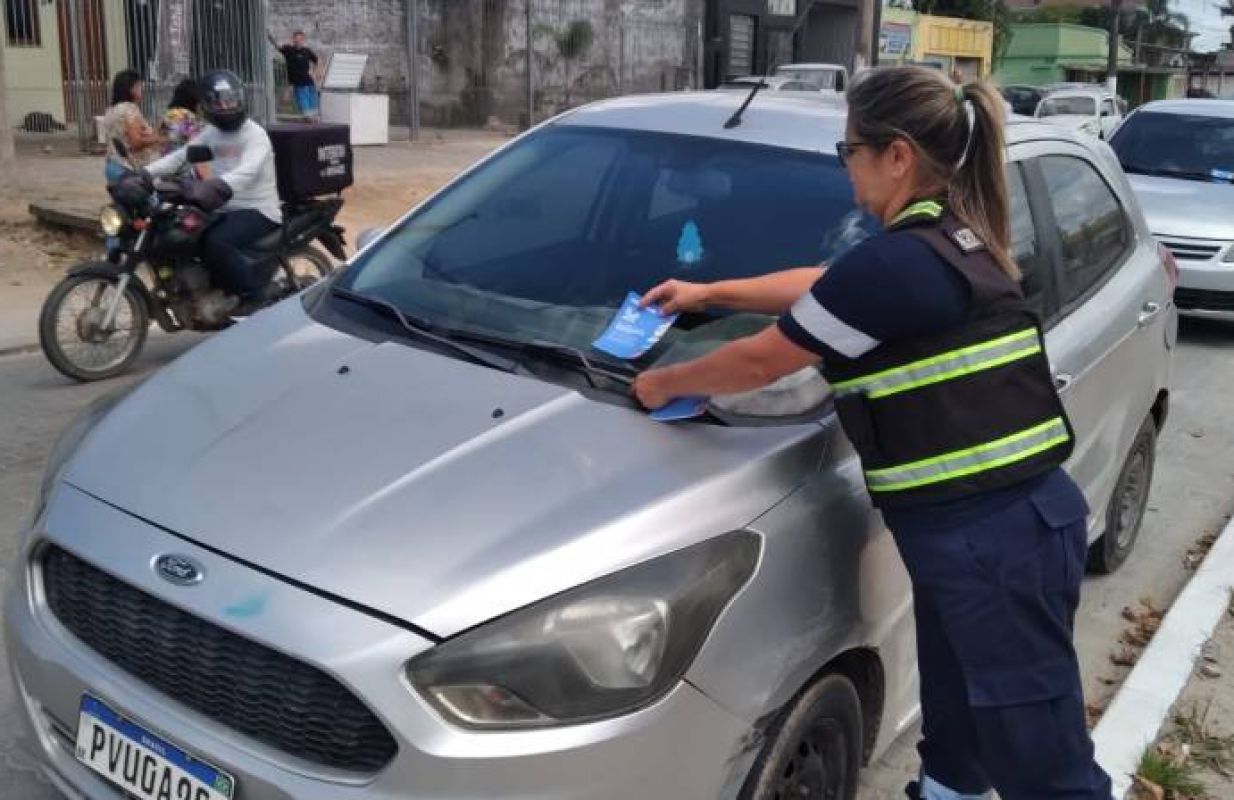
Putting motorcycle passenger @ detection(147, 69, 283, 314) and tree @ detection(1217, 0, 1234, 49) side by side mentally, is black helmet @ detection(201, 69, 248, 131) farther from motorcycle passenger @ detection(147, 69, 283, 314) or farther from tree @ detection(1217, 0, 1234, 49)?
tree @ detection(1217, 0, 1234, 49)

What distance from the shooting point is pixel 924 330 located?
221cm

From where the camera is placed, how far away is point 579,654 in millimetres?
2094

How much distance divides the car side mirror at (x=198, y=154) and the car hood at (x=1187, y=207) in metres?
6.41

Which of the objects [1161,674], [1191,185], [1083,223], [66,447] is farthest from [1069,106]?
[66,447]

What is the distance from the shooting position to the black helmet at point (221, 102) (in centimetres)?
715

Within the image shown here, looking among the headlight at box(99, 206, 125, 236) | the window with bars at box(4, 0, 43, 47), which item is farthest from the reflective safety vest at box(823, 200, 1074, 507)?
the window with bars at box(4, 0, 43, 47)

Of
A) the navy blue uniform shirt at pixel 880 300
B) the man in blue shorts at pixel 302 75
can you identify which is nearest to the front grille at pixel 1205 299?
the navy blue uniform shirt at pixel 880 300

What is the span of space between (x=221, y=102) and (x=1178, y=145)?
785cm

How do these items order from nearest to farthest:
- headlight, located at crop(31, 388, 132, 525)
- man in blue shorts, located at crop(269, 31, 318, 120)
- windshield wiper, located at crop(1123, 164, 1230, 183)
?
1. headlight, located at crop(31, 388, 132, 525)
2. windshield wiper, located at crop(1123, 164, 1230, 183)
3. man in blue shorts, located at crop(269, 31, 318, 120)

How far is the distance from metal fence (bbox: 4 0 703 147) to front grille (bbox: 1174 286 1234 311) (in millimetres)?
14620

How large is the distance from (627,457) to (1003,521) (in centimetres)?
71

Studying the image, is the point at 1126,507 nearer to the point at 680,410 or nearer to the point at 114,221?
the point at 680,410

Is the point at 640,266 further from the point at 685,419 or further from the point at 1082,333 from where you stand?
the point at 1082,333

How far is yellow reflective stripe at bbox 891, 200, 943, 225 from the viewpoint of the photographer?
2.29 metres
